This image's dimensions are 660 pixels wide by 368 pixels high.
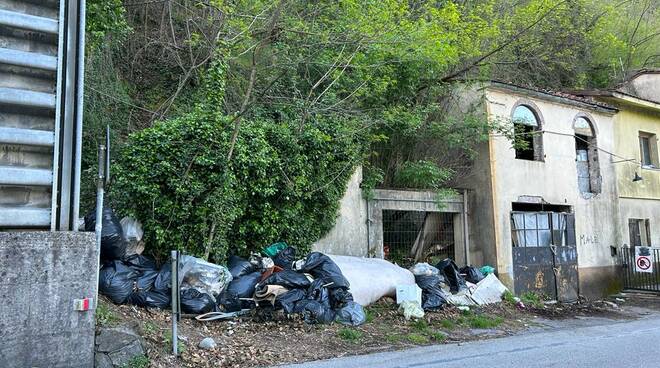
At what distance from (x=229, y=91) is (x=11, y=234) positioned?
680 cm

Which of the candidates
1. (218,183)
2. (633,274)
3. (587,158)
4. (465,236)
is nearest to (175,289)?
(218,183)

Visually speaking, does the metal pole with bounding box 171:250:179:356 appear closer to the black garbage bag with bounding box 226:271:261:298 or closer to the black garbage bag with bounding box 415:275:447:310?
the black garbage bag with bounding box 226:271:261:298

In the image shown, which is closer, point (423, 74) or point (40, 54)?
point (40, 54)

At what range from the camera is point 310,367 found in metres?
6.73

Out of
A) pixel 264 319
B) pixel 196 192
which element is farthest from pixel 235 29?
pixel 264 319

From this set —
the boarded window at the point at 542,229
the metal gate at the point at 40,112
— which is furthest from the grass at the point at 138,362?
the boarded window at the point at 542,229

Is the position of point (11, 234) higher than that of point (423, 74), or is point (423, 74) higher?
point (423, 74)

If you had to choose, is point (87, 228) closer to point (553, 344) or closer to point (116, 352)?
point (116, 352)

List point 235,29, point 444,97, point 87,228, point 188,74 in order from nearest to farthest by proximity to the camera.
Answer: point 87,228
point 235,29
point 188,74
point 444,97

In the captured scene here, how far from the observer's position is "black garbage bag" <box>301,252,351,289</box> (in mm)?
9047

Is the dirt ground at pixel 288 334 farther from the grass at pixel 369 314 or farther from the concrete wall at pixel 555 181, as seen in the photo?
the concrete wall at pixel 555 181

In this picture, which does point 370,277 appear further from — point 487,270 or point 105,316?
point 105,316

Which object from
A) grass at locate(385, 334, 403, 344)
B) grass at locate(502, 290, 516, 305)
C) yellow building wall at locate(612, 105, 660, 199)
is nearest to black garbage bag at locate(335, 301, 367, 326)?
grass at locate(385, 334, 403, 344)

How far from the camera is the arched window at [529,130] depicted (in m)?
14.2
